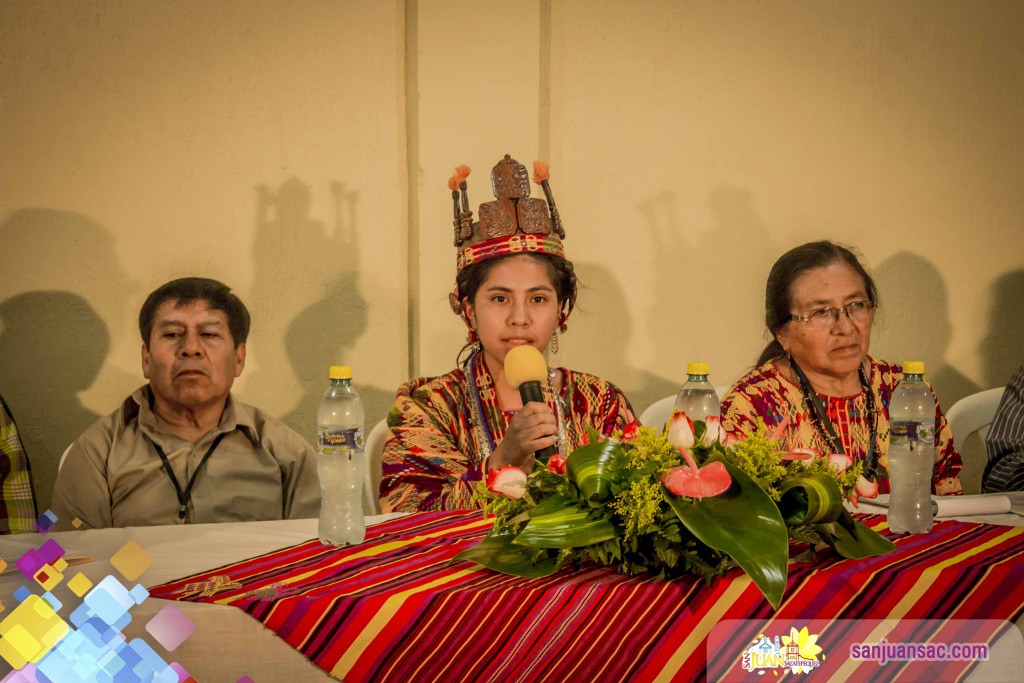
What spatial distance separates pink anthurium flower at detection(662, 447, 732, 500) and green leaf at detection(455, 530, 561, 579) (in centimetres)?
23

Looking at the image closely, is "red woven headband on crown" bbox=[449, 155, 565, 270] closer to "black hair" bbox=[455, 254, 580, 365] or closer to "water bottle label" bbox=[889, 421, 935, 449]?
"black hair" bbox=[455, 254, 580, 365]

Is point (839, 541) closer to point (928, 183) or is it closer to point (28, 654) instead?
point (28, 654)

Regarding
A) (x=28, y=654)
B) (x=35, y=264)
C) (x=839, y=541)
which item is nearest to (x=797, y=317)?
(x=839, y=541)

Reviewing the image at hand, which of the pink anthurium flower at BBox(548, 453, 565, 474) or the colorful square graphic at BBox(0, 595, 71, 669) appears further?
Answer: the pink anthurium flower at BBox(548, 453, 565, 474)

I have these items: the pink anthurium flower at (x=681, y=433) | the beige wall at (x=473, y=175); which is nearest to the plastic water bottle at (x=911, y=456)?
the pink anthurium flower at (x=681, y=433)

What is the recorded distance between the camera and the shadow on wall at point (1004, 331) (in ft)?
13.5

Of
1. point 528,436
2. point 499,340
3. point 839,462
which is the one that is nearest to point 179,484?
point 499,340

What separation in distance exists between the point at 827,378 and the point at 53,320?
105 inches

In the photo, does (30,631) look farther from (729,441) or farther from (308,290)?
(308,290)

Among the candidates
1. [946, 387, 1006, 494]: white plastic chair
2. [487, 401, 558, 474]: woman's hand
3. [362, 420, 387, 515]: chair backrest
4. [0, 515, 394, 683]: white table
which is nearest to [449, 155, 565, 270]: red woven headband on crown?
[362, 420, 387, 515]: chair backrest

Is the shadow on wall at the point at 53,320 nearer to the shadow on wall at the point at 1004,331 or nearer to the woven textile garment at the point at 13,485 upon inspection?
the woven textile garment at the point at 13,485

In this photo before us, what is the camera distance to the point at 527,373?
201 cm

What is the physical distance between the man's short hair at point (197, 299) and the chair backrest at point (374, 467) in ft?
1.72

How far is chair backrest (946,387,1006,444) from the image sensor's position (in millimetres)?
3123
